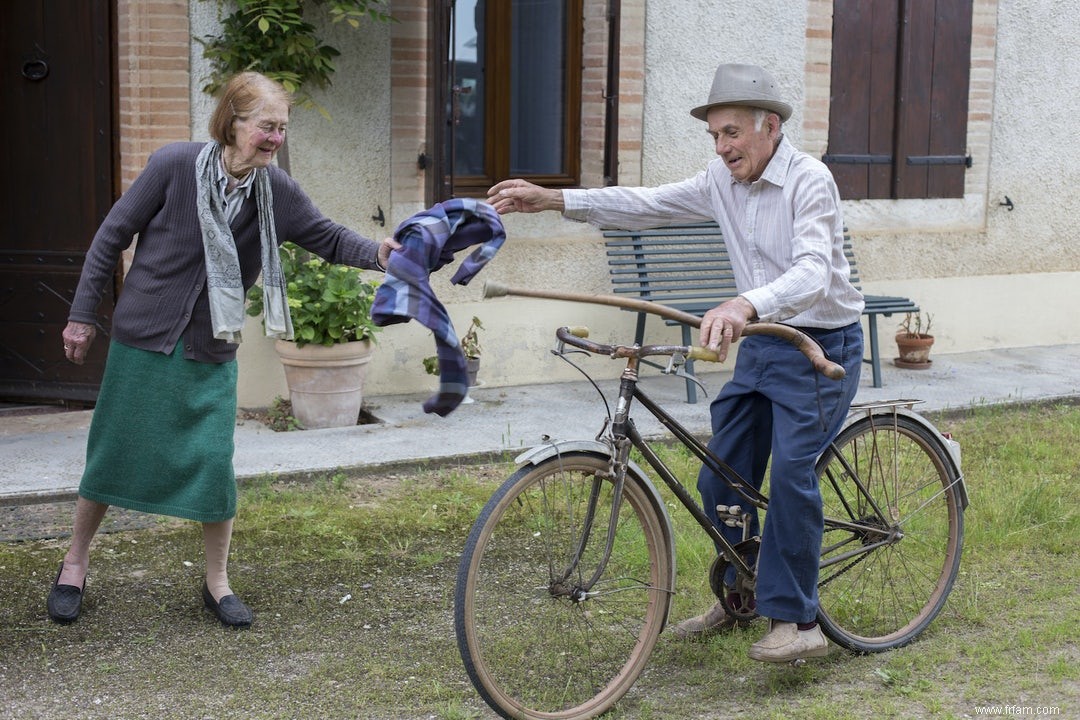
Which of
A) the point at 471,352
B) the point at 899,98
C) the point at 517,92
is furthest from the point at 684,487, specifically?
the point at 899,98

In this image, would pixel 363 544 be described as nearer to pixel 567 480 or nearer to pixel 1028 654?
pixel 567 480

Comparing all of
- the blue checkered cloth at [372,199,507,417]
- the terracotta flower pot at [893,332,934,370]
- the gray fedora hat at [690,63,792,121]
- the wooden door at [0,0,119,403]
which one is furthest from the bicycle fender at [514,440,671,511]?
the terracotta flower pot at [893,332,934,370]

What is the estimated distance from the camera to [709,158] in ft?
28.9

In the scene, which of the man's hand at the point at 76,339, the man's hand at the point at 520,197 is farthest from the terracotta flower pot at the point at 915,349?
the man's hand at the point at 76,339

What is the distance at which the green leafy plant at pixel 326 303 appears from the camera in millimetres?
6848

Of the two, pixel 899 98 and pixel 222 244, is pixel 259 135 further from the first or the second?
pixel 899 98

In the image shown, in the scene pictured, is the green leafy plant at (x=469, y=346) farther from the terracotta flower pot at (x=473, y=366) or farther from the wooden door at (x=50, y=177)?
the wooden door at (x=50, y=177)

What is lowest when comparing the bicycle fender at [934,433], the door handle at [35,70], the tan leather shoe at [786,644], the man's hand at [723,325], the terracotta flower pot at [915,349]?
the tan leather shoe at [786,644]

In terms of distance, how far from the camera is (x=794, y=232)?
150 inches

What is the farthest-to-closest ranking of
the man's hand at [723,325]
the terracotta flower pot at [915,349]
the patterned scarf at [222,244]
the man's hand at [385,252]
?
the terracotta flower pot at [915,349] < the patterned scarf at [222,244] < the man's hand at [385,252] < the man's hand at [723,325]

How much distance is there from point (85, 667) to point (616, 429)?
5.72ft

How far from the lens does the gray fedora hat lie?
3.77 metres

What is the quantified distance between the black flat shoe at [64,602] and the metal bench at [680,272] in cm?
421

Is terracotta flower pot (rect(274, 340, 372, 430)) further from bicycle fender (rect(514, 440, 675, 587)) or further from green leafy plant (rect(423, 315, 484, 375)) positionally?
bicycle fender (rect(514, 440, 675, 587))
